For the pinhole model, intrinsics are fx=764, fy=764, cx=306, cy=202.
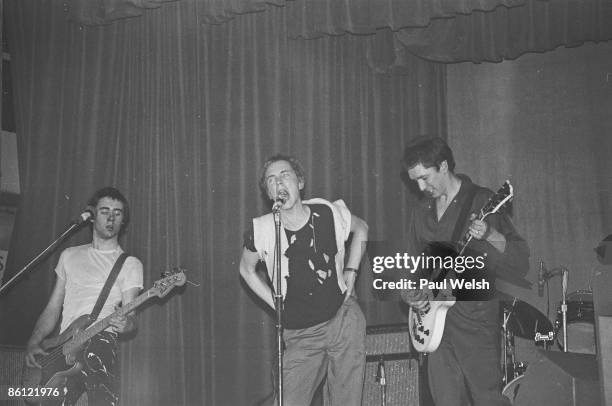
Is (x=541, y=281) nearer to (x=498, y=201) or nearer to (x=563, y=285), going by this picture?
(x=563, y=285)

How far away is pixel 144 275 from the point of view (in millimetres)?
4727

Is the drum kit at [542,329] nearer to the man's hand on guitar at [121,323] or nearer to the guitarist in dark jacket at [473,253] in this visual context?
the guitarist in dark jacket at [473,253]

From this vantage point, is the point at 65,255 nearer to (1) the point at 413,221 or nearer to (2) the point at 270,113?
(2) the point at 270,113

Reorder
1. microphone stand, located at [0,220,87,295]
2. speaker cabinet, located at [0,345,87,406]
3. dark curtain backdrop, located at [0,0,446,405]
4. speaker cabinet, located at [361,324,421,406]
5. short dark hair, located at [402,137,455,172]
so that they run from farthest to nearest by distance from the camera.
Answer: microphone stand, located at [0,220,87,295] → dark curtain backdrop, located at [0,0,446,405] → speaker cabinet, located at [0,345,87,406] → speaker cabinet, located at [361,324,421,406] → short dark hair, located at [402,137,455,172]

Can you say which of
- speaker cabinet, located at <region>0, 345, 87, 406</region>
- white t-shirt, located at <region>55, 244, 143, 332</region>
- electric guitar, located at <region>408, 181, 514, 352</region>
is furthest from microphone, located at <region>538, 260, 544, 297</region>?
speaker cabinet, located at <region>0, 345, 87, 406</region>

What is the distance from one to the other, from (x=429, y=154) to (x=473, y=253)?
530 mm

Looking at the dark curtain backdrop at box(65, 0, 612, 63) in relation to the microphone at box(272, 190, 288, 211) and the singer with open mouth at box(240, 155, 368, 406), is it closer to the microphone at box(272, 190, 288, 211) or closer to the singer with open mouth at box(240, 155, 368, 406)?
the singer with open mouth at box(240, 155, 368, 406)

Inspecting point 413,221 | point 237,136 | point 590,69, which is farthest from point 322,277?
point 590,69

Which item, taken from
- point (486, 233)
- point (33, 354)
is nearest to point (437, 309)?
point (486, 233)

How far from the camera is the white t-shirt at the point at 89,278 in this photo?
4207 millimetres

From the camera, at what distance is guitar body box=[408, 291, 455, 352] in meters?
3.49

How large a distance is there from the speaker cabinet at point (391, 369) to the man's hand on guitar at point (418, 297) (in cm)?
34

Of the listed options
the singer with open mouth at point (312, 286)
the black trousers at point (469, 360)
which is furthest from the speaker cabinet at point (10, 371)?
the black trousers at point (469, 360)

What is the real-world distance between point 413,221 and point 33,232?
2600mm
